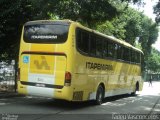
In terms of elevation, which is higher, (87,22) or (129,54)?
(87,22)

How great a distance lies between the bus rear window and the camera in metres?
16.8

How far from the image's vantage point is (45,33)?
17156 mm

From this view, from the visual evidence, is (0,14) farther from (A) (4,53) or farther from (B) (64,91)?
(B) (64,91)

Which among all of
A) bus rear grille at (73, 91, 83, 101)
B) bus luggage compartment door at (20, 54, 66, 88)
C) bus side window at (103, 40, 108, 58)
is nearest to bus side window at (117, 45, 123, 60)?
bus side window at (103, 40, 108, 58)

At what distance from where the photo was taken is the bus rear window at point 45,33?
55.3 feet

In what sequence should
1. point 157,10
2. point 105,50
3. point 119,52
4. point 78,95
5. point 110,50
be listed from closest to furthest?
point 78,95
point 105,50
point 110,50
point 119,52
point 157,10

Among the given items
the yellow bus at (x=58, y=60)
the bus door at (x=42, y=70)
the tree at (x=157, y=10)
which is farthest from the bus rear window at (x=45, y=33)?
the tree at (x=157, y=10)

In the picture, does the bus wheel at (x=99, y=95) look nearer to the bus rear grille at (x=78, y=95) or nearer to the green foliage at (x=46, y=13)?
the bus rear grille at (x=78, y=95)

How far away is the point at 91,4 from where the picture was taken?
26859 mm

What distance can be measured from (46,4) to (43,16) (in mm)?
817

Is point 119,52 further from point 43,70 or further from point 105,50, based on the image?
point 43,70

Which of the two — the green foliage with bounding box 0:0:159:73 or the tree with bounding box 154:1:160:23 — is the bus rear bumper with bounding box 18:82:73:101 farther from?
the tree with bounding box 154:1:160:23

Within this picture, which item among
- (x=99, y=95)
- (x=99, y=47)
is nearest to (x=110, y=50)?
(x=99, y=47)

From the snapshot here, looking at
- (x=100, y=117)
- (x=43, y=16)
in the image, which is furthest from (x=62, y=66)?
(x=43, y=16)
